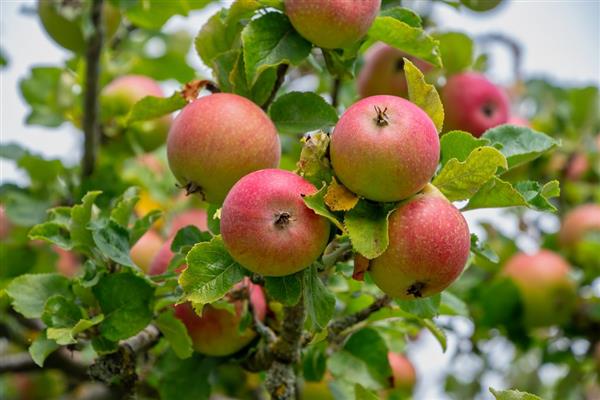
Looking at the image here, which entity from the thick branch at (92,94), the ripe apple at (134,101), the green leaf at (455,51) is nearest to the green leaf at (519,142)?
the green leaf at (455,51)

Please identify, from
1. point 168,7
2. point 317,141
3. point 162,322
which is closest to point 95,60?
point 168,7

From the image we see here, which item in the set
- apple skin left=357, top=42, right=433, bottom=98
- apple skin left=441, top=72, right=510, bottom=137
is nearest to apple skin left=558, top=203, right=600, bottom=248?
apple skin left=441, top=72, right=510, bottom=137

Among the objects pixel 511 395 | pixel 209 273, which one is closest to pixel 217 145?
pixel 209 273

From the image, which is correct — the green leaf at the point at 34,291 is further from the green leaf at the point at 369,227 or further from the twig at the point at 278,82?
the green leaf at the point at 369,227

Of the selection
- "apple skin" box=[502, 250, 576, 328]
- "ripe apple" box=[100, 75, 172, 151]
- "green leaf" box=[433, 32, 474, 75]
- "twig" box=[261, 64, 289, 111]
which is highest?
"twig" box=[261, 64, 289, 111]

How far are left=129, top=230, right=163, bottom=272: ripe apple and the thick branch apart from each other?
203mm

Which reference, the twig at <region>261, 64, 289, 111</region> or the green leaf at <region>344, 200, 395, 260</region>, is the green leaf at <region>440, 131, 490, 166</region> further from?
the twig at <region>261, 64, 289, 111</region>

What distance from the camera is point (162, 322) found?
1.44m

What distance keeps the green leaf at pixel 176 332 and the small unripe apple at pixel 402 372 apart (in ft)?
2.50

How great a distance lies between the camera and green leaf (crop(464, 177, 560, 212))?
124cm

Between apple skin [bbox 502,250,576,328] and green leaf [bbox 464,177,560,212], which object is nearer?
green leaf [bbox 464,177,560,212]

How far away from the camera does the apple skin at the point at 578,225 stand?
2.65m

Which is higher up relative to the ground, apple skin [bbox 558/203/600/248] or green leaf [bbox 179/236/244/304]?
green leaf [bbox 179/236/244/304]

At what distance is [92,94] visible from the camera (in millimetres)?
1932
